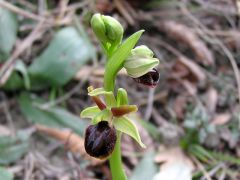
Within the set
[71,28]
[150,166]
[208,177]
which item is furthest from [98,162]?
[71,28]

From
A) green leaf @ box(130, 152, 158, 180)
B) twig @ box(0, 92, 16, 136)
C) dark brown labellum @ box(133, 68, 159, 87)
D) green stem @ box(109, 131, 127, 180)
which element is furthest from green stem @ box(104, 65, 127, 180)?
twig @ box(0, 92, 16, 136)

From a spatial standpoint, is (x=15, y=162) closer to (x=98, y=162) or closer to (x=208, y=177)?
(x=98, y=162)

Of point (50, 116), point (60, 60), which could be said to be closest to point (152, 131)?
point (50, 116)

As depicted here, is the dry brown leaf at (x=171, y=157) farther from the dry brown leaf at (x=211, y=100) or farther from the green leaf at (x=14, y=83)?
the green leaf at (x=14, y=83)

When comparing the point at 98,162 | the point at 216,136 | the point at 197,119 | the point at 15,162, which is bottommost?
the point at 216,136

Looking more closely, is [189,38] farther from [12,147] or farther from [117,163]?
[117,163]

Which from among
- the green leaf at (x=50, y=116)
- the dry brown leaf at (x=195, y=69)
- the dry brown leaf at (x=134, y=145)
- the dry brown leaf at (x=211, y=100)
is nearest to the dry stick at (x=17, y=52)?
the green leaf at (x=50, y=116)
